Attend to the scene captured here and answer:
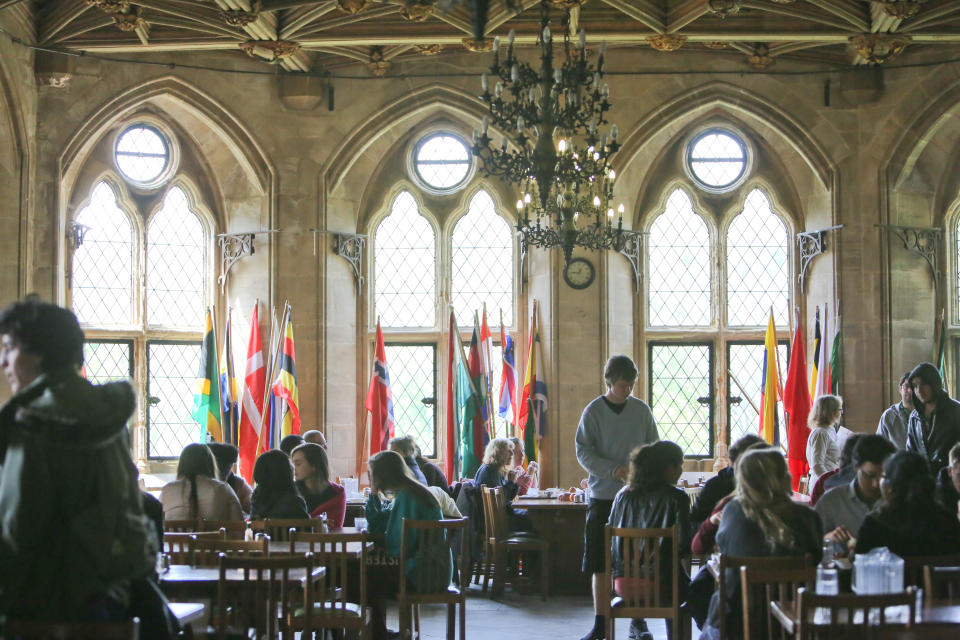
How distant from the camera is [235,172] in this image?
1130cm

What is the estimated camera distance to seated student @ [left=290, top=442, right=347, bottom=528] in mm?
6402

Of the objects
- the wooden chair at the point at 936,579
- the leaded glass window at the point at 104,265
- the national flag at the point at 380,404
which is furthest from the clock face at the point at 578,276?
the wooden chair at the point at 936,579

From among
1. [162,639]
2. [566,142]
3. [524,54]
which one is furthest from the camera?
[524,54]

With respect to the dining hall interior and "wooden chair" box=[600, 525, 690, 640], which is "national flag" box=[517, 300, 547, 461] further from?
"wooden chair" box=[600, 525, 690, 640]

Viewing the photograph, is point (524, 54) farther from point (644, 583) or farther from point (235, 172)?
point (644, 583)

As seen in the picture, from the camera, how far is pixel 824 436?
27.1 ft

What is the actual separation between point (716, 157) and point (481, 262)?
2.49 m

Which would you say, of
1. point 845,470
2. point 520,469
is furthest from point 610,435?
point 520,469

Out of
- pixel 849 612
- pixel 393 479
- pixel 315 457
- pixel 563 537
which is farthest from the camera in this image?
pixel 563 537

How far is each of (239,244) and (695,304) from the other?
4339mm

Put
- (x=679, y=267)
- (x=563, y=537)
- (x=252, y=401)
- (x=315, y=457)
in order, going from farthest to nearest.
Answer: (x=679, y=267)
(x=252, y=401)
(x=563, y=537)
(x=315, y=457)

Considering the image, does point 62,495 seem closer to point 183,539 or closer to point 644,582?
point 183,539

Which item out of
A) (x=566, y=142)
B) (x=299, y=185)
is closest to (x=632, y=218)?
(x=299, y=185)

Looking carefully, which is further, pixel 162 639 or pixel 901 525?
pixel 901 525
